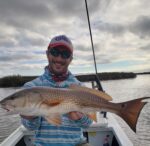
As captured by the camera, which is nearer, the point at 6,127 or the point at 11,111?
the point at 11,111

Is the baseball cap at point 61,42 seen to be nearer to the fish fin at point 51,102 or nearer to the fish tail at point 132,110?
the fish fin at point 51,102

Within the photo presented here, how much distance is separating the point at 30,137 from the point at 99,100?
3755 millimetres

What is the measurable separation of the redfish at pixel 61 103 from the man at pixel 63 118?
22 cm

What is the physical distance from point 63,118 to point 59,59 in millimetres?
775

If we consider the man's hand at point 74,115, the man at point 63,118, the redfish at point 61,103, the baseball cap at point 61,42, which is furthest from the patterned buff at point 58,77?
the man's hand at point 74,115

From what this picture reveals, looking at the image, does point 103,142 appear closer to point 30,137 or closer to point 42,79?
point 30,137

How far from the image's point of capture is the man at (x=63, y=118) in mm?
3824

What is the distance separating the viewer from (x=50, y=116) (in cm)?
331

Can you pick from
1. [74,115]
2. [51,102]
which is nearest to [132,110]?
[74,115]

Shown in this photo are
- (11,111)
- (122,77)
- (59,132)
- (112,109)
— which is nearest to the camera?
(11,111)

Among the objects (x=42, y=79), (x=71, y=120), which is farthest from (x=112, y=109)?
(x=42, y=79)

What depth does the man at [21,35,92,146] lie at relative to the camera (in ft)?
12.5

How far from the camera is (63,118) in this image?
389 cm

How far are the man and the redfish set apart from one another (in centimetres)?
22
